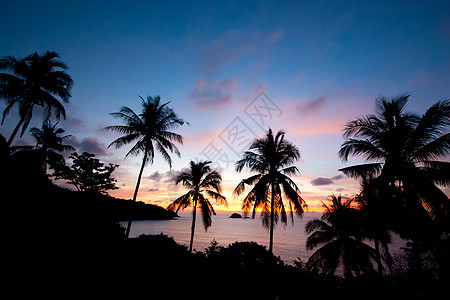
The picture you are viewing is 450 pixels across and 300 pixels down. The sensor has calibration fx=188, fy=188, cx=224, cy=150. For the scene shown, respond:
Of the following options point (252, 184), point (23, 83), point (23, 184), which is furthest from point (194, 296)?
point (23, 83)

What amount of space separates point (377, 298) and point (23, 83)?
72.7ft

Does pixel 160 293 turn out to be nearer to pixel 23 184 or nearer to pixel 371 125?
pixel 23 184

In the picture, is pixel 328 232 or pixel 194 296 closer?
pixel 194 296

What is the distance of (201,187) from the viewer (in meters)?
20.3

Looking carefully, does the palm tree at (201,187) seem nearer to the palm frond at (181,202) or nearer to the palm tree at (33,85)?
the palm frond at (181,202)

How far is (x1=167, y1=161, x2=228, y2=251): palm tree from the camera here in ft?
64.4

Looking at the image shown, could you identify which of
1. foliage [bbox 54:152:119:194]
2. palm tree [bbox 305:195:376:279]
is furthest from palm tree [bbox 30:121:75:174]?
palm tree [bbox 305:195:376:279]

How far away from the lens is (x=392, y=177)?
9047mm

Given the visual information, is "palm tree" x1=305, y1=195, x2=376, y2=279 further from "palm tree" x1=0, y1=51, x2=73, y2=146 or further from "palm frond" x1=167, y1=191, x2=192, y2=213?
"palm tree" x1=0, y1=51, x2=73, y2=146

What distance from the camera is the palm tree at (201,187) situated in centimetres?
1964

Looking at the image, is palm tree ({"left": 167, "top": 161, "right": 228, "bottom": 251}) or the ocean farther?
the ocean

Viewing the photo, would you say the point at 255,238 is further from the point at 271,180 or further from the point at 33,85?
the point at 33,85

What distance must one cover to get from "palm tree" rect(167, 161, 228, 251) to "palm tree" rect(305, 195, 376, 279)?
896 centimetres

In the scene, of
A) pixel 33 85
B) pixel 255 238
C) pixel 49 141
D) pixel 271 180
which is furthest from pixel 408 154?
pixel 255 238
